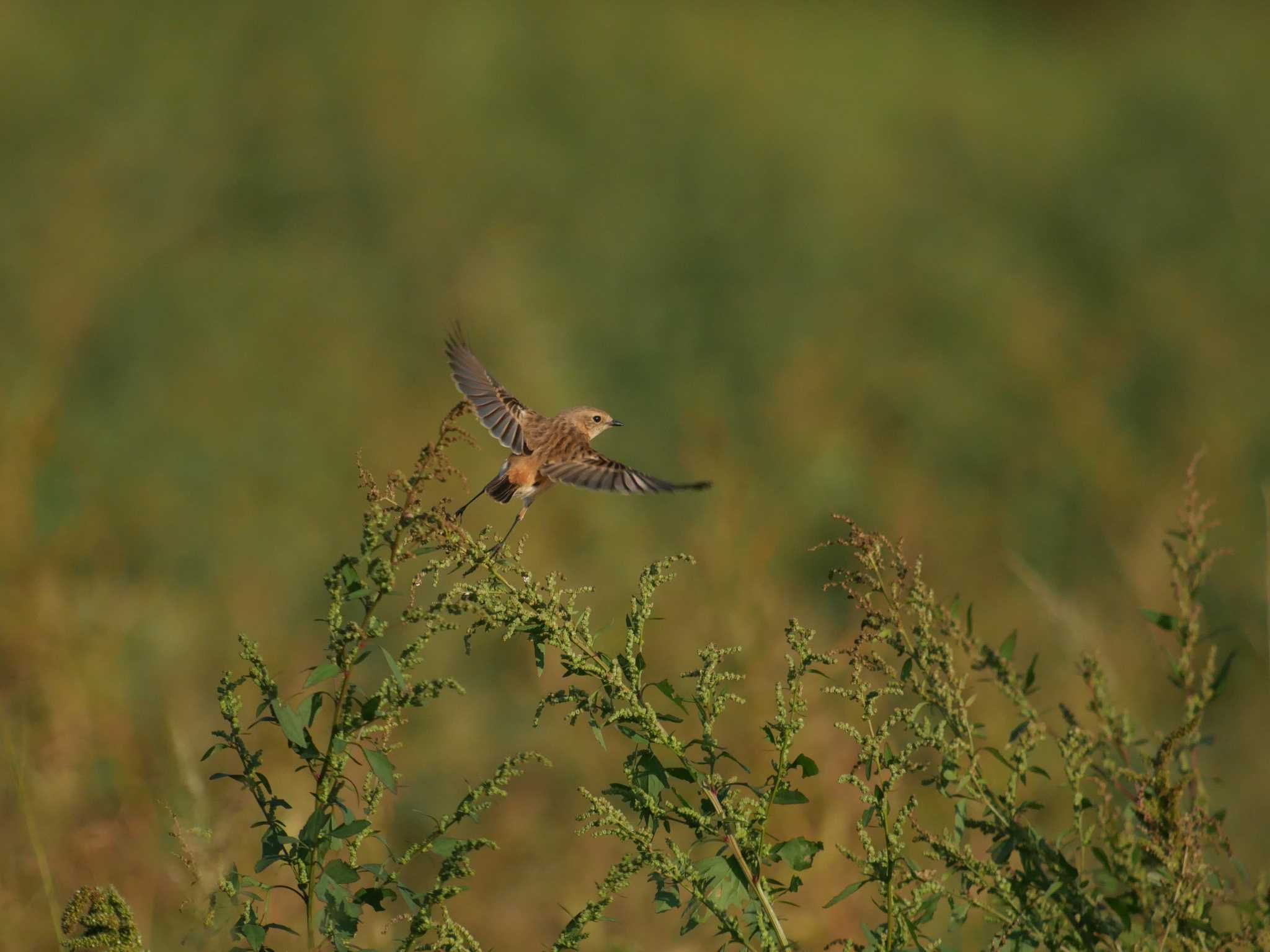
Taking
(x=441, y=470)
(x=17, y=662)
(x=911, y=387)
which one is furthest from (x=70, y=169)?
(x=441, y=470)

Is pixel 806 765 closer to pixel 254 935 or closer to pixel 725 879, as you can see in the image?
pixel 725 879

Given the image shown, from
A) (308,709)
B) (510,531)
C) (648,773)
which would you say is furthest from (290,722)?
(510,531)

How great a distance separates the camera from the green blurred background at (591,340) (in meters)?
5.31

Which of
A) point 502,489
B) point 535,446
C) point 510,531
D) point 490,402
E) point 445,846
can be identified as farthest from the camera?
point 490,402

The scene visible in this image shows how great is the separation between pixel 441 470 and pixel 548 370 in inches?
225

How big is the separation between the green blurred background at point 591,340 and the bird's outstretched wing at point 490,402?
2.15ft

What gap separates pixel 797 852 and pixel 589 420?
2719mm

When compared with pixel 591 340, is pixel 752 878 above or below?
below

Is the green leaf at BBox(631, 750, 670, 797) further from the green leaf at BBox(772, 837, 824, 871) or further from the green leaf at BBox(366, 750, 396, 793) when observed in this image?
the green leaf at BBox(366, 750, 396, 793)

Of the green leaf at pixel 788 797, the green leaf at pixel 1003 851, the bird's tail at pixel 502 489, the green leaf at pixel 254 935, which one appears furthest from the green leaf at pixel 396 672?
the bird's tail at pixel 502 489

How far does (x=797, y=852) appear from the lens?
2309 mm

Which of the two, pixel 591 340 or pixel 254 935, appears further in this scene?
pixel 591 340

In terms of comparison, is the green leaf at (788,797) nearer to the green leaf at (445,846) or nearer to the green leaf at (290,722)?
the green leaf at (445,846)

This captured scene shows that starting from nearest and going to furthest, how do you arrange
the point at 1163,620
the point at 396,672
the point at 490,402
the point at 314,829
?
the point at 396,672, the point at 314,829, the point at 1163,620, the point at 490,402
